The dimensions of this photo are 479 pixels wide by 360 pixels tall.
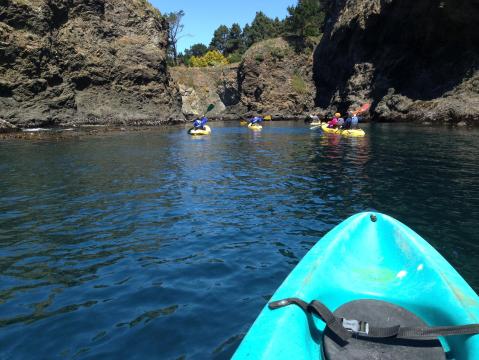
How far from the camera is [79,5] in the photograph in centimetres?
4888

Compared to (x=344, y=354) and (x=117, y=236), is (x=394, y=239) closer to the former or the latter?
(x=344, y=354)

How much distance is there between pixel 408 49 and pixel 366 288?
4832 cm

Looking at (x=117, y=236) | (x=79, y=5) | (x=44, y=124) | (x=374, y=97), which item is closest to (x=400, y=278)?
(x=117, y=236)

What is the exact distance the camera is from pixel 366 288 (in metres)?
4.31

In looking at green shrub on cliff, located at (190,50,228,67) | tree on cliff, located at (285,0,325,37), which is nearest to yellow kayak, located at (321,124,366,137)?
tree on cliff, located at (285,0,325,37)

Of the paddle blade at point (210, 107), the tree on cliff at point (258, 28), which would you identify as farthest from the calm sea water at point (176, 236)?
the tree on cliff at point (258, 28)

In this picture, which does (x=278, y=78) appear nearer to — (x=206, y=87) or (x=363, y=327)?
(x=206, y=87)

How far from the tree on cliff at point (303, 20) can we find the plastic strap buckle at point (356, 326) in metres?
80.1

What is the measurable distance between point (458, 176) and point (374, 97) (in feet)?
128

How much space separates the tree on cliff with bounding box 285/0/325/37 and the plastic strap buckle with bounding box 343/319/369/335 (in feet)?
263

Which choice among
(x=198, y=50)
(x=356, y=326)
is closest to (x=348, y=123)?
(x=356, y=326)

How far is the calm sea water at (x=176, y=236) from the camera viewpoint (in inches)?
182

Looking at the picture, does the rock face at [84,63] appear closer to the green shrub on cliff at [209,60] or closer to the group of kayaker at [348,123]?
the group of kayaker at [348,123]

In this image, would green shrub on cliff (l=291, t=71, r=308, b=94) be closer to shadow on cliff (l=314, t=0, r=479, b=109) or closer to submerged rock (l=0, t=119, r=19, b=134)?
shadow on cliff (l=314, t=0, r=479, b=109)
